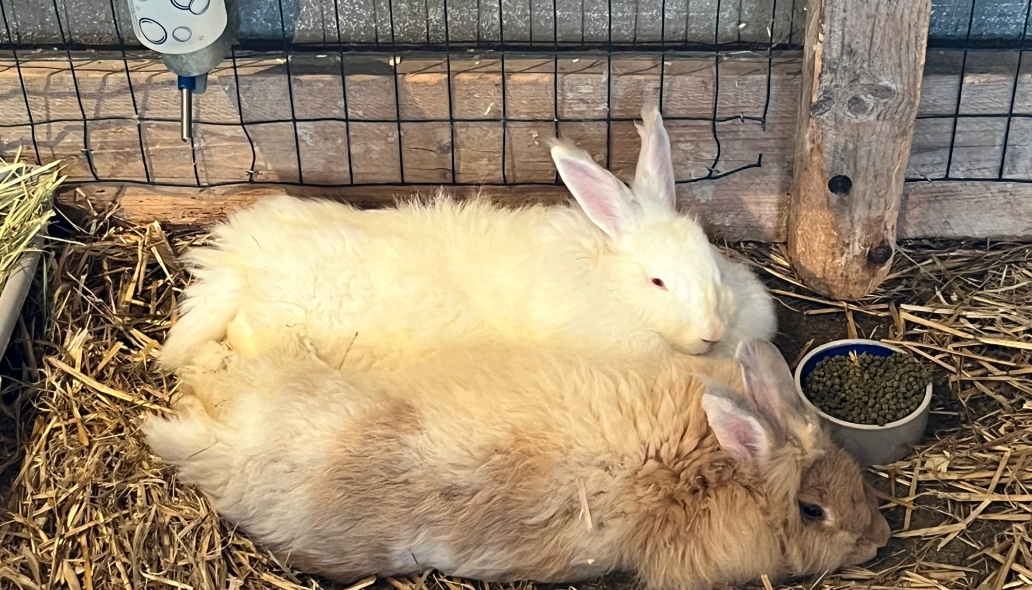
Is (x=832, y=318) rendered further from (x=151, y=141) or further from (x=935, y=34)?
(x=151, y=141)

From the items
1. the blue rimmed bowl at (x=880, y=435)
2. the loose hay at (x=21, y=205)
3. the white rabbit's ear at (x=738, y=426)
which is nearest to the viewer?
the white rabbit's ear at (x=738, y=426)

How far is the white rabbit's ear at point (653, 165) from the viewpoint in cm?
279

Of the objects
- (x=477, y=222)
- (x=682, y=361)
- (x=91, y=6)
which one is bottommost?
(x=682, y=361)

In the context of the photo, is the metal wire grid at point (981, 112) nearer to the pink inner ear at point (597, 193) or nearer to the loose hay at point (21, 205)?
the pink inner ear at point (597, 193)

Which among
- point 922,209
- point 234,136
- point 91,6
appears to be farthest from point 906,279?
point 91,6

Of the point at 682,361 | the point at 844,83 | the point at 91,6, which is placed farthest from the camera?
the point at 91,6

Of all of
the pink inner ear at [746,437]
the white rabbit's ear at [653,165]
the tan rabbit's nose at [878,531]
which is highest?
the white rabbit's ear at [653,165]

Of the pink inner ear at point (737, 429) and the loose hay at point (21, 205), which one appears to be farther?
the loose hay at point (21, 205)

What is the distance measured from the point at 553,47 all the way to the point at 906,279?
1.34 metres

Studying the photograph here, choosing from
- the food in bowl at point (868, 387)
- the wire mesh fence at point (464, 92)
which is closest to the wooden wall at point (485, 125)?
the wire mesh fence at point (464, 92)

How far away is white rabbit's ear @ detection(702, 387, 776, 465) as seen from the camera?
219 cm

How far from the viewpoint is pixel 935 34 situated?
3.29 metres

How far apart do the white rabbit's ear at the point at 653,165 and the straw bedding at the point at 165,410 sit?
62 cm

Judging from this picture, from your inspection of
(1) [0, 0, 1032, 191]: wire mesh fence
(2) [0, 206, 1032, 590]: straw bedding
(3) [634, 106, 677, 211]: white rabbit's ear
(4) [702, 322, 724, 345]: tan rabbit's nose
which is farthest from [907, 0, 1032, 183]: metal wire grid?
(4) [702, 322, 724, 345]: tan rabbit's nose
